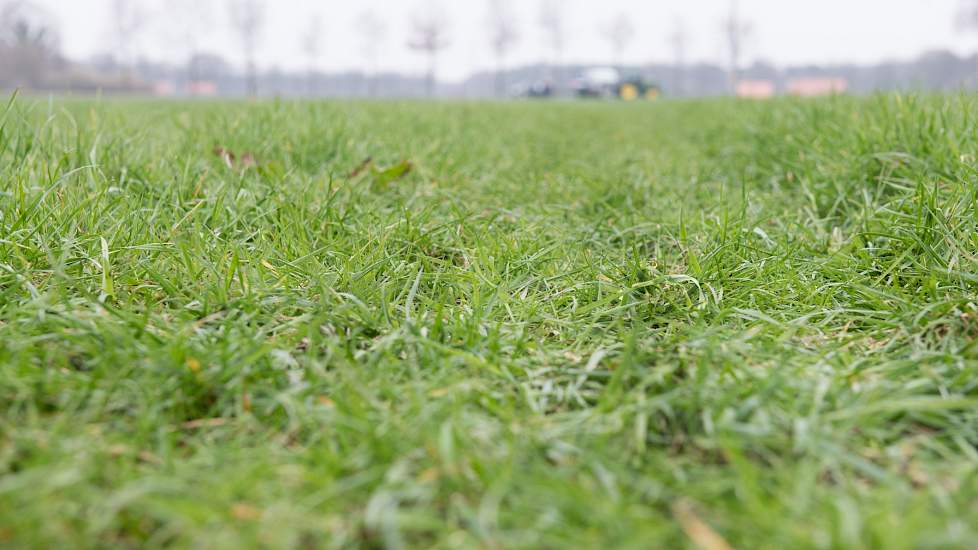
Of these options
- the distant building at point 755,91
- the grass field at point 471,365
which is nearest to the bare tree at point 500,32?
the distant building at point 755,91

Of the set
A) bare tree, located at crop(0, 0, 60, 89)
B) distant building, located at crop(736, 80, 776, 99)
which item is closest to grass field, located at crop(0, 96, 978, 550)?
distant building, located at crop(736, 80, 776, 99)

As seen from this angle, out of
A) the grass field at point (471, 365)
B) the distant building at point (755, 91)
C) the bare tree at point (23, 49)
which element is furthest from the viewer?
the bare tree at point (23, 49)

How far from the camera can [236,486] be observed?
3.14ft

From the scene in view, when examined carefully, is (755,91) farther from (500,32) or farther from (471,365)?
(500,32)

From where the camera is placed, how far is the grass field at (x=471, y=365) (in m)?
0.93

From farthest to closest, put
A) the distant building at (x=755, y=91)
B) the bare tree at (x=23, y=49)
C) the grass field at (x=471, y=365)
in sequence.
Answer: the bare tree at (x=23, y=49)
the distant building at (x=755, y=91)
the grass field at (x=471, y=365)

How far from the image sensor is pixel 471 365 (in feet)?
4.59

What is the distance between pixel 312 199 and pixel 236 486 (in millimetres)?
1590

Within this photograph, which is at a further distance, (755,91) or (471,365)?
(755,91)

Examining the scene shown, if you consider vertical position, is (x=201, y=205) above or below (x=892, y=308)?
above

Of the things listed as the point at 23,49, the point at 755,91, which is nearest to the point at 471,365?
the point at 755,91

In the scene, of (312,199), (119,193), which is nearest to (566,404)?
(312,199)

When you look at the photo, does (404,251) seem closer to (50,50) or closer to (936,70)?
(50,50)

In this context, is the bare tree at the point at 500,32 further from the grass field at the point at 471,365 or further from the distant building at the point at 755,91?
the grass field at the point at 471,365
